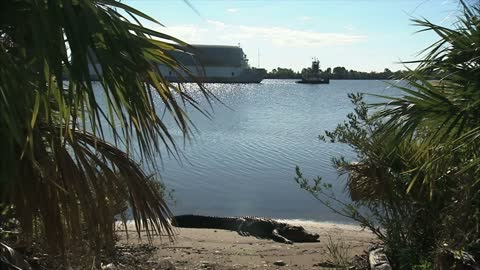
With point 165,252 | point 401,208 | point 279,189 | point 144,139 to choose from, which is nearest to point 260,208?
point 279,189

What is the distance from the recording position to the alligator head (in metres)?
10.1

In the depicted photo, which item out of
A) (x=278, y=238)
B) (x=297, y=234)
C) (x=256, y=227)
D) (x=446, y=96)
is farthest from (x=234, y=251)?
(x=446, y=96)

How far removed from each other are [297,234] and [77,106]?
8455 millimetres

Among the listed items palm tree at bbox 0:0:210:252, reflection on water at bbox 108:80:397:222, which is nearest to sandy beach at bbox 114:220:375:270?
reflection on water at bbox 108:80:397:222

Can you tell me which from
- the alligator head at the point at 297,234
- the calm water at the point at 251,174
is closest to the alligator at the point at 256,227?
the alligator head at the point at 297,234

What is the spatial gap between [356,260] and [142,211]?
422cm

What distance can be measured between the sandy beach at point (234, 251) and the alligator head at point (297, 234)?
0.23 m

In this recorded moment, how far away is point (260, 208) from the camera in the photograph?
45.3ft

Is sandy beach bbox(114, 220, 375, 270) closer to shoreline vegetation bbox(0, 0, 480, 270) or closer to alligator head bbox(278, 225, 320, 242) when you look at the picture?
alligator head bbox(278, 225, 320, 242)

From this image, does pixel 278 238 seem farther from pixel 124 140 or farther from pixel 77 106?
pixel 77 106

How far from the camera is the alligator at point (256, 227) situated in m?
10.2

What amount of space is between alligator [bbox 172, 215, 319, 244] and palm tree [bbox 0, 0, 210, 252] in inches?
270

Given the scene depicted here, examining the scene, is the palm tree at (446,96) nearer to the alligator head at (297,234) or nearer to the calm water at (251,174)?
the calm water at (251,174)

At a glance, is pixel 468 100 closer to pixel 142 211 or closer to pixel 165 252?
pixel 142 211
